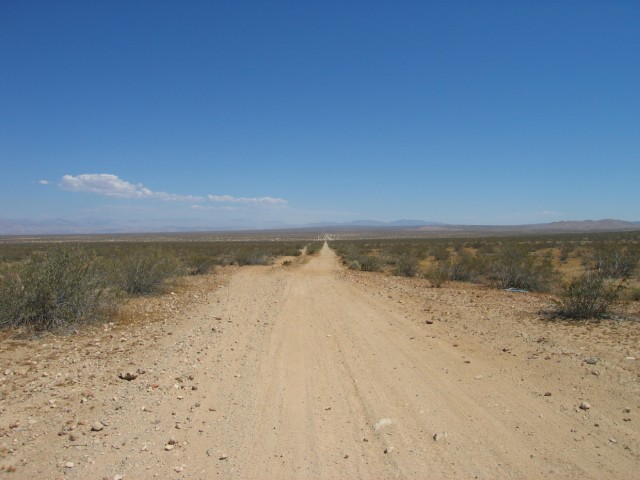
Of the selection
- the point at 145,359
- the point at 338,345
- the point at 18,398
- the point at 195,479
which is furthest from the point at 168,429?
the point at 338,345

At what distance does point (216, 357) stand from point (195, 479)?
11.9 feet

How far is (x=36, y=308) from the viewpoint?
29.4 ft

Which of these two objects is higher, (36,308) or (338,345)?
(36,308)

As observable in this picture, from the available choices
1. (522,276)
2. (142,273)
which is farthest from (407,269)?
(142,273)

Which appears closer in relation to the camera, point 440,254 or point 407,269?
point 407,269

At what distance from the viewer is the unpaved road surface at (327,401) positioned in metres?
3.92

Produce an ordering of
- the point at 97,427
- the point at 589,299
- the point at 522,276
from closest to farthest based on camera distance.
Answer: the point at 97,427
the point at 589,299
the point at 522,276

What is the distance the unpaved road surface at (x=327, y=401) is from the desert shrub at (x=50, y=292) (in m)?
0.84

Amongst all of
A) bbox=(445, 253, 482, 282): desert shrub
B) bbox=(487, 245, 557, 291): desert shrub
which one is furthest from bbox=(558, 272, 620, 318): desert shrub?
bbox=(445, 253, 482, 282): desert shrub

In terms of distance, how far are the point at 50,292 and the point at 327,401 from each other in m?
7.01

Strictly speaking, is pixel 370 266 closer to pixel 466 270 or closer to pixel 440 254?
pixel 466 270

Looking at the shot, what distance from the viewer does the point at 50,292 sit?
354 inches

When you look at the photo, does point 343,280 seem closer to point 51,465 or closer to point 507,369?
point 507,369

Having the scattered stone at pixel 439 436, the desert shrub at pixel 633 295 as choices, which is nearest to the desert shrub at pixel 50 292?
the scattered stone at pixel 439 436
